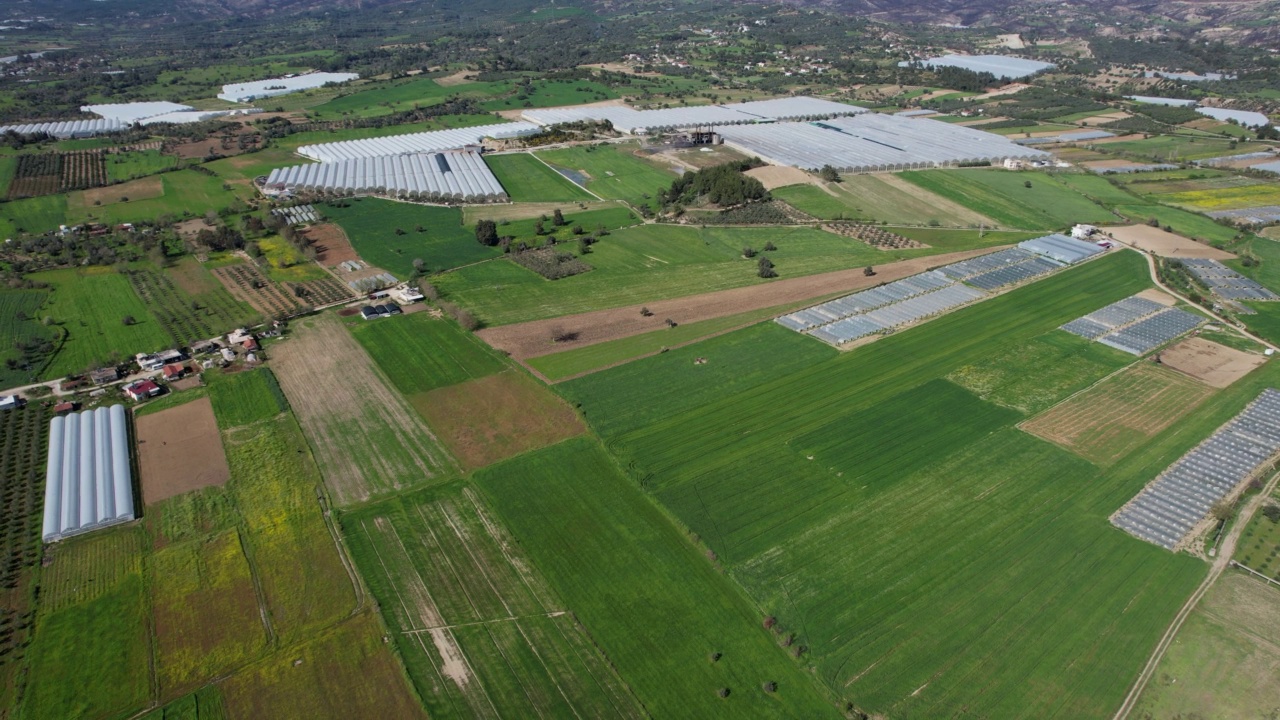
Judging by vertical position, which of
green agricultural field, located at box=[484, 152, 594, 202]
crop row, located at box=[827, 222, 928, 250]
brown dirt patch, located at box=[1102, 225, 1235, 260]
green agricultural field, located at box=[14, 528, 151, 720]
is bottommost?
green agricultural field, located at box=[484, 152, 594, 202]

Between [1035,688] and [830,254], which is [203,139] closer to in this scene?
[830,254]

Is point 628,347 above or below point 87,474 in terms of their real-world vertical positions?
above

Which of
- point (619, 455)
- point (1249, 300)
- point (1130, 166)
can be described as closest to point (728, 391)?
point (619, 455)

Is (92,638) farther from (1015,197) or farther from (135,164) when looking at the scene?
(135,164)

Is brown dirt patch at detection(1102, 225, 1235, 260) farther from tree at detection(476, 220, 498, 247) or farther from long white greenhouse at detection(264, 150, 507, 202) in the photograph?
long white greenhouse at detection(264, 150, 507, 202)

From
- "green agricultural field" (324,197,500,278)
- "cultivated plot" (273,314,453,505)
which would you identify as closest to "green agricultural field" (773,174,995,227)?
"green agricultural field" (324,197,500,278)

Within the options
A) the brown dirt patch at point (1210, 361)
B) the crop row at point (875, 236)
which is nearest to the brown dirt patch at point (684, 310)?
the crop row at point (875, 236)

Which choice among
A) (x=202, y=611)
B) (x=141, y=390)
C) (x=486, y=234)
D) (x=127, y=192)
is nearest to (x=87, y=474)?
(x=141, y=390)

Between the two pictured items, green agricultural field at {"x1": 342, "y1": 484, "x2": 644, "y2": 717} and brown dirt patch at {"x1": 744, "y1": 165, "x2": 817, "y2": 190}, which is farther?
brown dirt patch at {"x1": 744, "y1": 165, "x2": 817, "y2": 190}
